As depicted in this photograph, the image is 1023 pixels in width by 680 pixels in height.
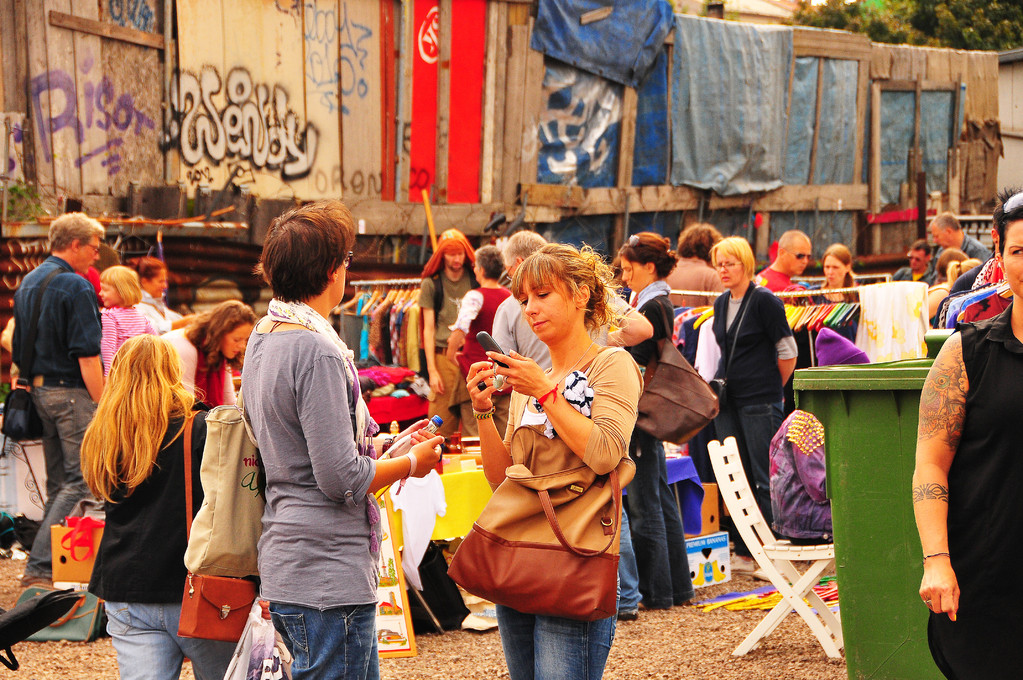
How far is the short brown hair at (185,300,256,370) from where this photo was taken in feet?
17.1

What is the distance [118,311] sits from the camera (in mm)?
7379

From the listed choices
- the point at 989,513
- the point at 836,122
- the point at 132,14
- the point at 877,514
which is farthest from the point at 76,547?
the point at 836,122

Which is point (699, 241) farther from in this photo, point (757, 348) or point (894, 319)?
point (757, 348)

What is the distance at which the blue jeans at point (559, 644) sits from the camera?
2.96 metres

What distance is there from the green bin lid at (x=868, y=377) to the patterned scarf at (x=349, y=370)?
2082 mm

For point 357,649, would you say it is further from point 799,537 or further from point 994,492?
point 799,537

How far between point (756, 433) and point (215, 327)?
366 centimetres

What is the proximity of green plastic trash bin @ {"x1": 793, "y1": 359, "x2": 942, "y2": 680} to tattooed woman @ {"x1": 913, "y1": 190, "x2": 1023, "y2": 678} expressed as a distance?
131 cm

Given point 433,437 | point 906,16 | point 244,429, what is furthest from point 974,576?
point 906,16

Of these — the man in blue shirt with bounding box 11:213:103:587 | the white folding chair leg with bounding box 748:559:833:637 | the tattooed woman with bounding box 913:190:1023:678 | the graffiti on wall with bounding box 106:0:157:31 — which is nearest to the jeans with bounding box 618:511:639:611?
the white folding chair leg with bounding box 748:559:833:637

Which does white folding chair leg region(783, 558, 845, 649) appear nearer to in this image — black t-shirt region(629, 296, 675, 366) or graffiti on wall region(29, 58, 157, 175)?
black t-shirt region(629, 296, 675, 366)

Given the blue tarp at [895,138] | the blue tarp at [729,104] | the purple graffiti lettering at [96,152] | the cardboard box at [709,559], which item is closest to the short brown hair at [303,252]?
the cardboard box at [709,559]

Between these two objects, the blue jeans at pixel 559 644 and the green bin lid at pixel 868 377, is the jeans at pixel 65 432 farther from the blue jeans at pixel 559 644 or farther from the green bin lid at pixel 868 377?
the green bin lid at pixel 868 377

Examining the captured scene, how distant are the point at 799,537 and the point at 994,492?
264cm
